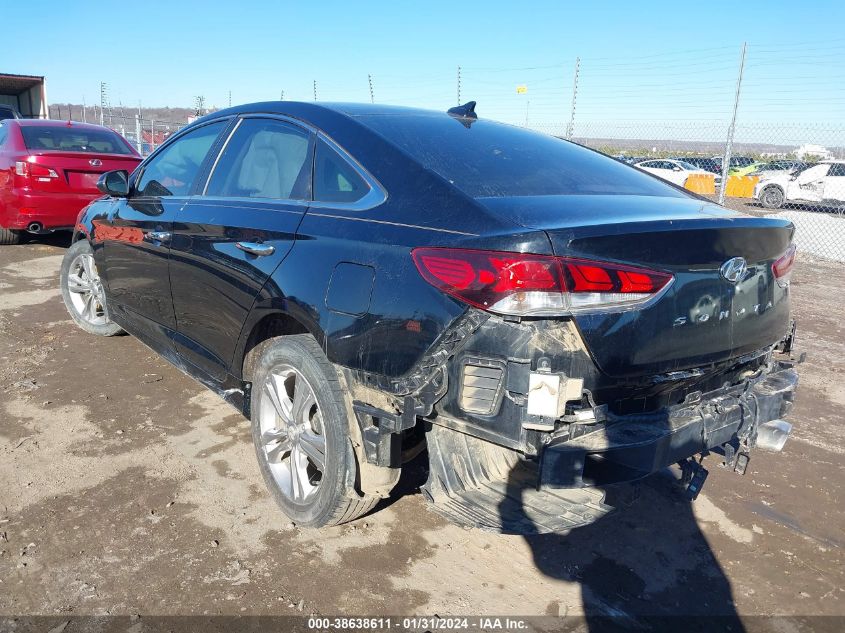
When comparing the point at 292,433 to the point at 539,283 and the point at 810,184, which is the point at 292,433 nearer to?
the point at 539,283

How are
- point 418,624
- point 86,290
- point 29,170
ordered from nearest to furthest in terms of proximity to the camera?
1. point 418,624
2. point 86,290
3. point 29,170

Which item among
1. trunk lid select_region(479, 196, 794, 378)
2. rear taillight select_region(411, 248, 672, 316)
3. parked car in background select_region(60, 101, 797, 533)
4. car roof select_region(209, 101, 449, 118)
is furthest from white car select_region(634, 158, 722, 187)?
rear taillight select_region(411, 248, 672, 316)

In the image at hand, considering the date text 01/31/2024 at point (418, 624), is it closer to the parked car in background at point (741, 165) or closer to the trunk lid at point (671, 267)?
the trunk lid at point (671, 267)

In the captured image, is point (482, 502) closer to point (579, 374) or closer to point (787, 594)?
point (579, 374)

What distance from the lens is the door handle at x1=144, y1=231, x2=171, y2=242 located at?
3.59 metres

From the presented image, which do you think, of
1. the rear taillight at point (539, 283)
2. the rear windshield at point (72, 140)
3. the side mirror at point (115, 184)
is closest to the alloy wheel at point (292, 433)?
the rear taillight at point (539, 283)

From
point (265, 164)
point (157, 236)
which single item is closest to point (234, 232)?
point (265, 164)

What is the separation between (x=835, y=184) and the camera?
17969mm

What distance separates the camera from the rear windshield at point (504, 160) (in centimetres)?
254

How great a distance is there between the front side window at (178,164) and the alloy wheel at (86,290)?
116 cm

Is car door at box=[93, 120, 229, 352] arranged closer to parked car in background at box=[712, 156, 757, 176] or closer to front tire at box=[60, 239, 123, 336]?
front tire at box=[60, 239, 123, 336]

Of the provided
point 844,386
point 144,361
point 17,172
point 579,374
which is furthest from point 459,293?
point 17,172

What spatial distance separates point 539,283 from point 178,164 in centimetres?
264

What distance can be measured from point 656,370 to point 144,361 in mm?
3753
